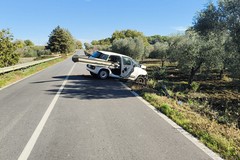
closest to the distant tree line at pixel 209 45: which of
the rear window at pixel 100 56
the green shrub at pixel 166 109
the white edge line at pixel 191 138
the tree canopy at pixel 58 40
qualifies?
the rear window at pixel 100 56

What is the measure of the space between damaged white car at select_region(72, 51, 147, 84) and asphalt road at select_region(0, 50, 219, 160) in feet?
23.1

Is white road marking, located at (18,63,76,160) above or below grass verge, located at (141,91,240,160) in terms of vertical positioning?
above

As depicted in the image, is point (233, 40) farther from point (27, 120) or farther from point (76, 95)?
point (27, 120)

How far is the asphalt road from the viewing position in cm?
466

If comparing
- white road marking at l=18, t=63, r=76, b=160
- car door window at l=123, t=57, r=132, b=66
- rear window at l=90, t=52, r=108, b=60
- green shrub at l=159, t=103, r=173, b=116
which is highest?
rear window at l=90, t=52, r=108, b=60

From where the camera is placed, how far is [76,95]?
10.8 meters

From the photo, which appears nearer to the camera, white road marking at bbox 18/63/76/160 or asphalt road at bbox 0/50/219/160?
white road marking at bbox 18/63/76/160

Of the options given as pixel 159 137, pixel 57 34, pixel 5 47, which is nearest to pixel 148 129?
pixel 159 137

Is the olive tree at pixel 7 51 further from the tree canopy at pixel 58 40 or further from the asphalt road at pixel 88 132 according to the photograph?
the tree canopy at pixel 58 40

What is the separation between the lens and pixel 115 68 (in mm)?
16922

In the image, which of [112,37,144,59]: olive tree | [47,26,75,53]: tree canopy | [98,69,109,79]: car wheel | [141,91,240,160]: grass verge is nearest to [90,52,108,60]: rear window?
[98,69,109,79]: car wheel

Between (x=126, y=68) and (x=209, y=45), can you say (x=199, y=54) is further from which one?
(x=126, y=68)

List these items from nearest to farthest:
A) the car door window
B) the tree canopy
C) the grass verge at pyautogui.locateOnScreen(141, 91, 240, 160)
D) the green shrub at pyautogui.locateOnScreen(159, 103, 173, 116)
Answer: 1. the grass verge at pyautogui.locateOnScreen(141, 91, 240, 160)
2. the green shrub at pyautogui.locateOnScreen(159, 103, 173, 116)
3. the car door window
4. the tree canopy

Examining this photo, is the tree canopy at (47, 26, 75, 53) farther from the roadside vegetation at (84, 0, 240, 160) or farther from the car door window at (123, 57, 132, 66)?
the car door window at (123, 57, 132, 66)
